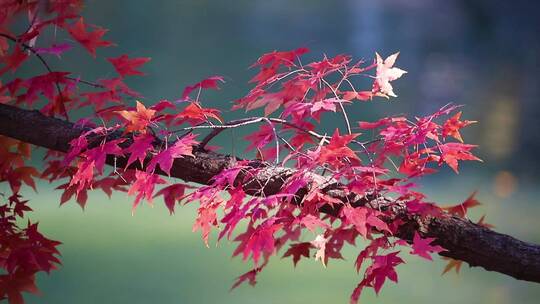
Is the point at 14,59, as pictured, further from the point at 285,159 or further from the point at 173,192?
the point at 285,159

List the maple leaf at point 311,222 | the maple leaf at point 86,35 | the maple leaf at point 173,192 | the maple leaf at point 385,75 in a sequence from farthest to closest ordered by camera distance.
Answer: the maple leaf at point 86,35, the maple leaf at point 173,192, the maple leaf at point 385,75, the maple leaf at point 311,222

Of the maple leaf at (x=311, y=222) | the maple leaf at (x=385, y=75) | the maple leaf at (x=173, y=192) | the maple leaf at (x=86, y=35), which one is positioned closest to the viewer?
the maple leaf at (x=311, y=222)

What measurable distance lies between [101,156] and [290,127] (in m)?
0.36

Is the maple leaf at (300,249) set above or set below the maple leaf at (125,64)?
below

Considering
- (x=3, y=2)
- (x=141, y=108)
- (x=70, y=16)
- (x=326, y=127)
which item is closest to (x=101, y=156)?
(x=141, y=108)

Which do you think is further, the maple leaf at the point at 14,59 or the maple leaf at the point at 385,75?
the maple leaf at the point at 14,59

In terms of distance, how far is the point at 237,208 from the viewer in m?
1.11

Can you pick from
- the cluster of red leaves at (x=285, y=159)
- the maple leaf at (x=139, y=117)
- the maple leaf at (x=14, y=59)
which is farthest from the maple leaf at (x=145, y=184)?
the maple leaf at (x=14, y=59)

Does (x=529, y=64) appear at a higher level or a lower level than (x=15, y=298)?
higher

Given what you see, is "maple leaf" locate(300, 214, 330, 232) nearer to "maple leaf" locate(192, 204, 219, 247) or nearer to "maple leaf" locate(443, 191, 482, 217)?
"maple leaf" locate(192, 204, 219, 247)

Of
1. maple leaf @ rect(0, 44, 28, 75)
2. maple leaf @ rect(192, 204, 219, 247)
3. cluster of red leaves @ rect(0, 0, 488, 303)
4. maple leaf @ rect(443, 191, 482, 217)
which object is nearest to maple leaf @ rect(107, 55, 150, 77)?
cluster of red leaves @ rect(0, 0, 488, 303)

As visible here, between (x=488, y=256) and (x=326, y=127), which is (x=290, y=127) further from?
(x=326, y=127)

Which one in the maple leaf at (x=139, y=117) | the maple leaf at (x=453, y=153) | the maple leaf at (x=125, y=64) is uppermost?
the maple leaf at (x=125, y=64)

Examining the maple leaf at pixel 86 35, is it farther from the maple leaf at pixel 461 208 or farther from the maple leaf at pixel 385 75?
the maple leaf at pixel 461 208
